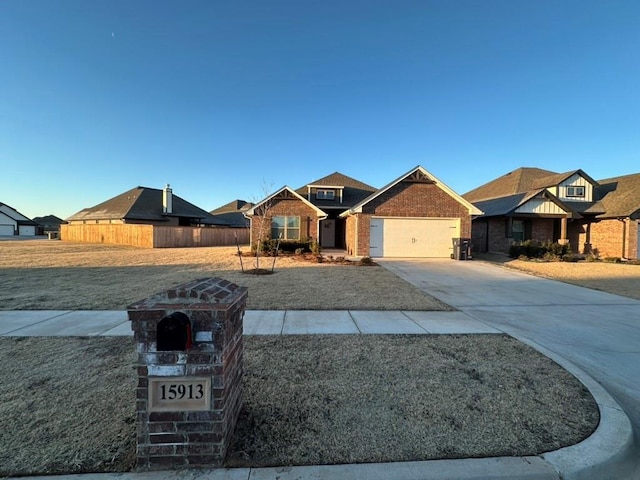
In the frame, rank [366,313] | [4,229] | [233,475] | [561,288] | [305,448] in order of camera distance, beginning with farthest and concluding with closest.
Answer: [4,229] → [561,288] → [366,313] → [305,448] → [233,475]

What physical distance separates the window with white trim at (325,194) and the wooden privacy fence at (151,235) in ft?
23.5

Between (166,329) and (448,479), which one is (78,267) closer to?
(166,329)

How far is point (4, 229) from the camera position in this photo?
5184 centimetres

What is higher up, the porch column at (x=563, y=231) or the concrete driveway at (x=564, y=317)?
the porch column at (x=563, y=231)

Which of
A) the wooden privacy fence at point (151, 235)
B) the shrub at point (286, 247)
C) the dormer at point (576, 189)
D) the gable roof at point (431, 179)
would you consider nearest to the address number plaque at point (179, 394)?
the gable roof at point (431, 179)

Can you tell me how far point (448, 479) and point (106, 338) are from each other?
15.7 feet

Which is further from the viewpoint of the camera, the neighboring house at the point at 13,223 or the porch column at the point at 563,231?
the neighboring house at the point at 13,223

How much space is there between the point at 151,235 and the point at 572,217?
29.3 meters

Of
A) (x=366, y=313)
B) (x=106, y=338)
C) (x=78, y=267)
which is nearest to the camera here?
(x=106, y=338)

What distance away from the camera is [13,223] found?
5381 cm

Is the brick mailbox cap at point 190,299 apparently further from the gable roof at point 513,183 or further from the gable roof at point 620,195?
the gable roof at point 513,183

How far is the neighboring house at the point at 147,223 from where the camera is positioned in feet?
83.3

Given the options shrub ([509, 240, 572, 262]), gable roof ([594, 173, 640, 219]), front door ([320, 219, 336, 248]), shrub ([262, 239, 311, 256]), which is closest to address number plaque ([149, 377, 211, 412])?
shrub ([262, 239, 311, 256])

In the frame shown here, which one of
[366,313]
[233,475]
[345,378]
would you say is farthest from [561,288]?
[233,475]
